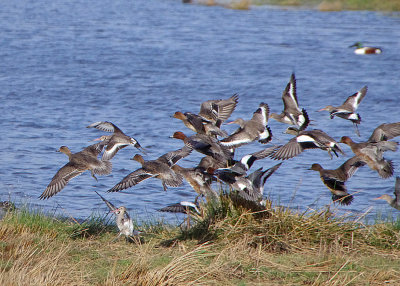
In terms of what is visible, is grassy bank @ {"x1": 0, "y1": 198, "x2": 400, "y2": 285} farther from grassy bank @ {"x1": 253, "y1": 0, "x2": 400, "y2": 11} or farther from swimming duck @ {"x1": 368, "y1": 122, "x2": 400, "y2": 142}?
grassy bank @ {"x1": 253, "y1": 0, "x2": 400, "y2": 11}

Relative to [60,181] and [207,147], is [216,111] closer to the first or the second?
[207,147]

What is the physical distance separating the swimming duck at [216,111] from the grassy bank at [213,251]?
1268 mm

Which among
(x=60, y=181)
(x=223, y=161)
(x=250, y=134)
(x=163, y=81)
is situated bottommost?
(x=163, y=81)

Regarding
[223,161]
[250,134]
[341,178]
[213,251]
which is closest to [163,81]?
[250,134]

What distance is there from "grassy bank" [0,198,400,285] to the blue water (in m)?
0.77

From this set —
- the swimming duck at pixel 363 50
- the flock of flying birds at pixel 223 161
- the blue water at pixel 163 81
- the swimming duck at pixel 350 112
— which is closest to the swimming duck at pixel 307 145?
the flock of flying birds at pixel 223 161

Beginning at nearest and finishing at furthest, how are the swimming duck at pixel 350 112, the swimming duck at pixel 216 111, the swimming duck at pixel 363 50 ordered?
1. the swimming duck at pixel 216 111
2. the swimming duck at pixel 350 112
3. the swimming duck at pixel 363 50

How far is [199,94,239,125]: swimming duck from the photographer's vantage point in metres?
7.41

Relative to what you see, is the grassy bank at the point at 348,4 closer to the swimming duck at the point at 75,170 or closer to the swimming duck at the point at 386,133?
the swimming duck at the point at 386,133

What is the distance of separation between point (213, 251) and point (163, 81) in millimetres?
12122

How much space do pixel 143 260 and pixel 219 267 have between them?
0.61 metres

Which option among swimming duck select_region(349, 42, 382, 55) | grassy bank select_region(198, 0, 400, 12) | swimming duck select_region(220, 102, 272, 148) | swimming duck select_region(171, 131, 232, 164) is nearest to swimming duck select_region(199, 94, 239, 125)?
swimming duck select_region(220, 102, 272, 148)

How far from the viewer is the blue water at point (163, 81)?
10031 mm

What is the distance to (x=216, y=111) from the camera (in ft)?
24.6
